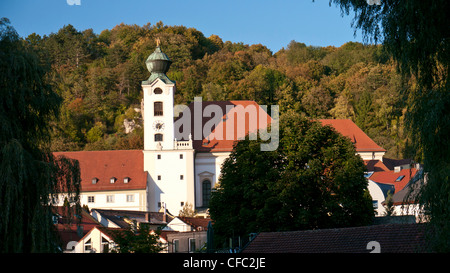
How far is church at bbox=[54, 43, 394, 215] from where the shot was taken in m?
58.6

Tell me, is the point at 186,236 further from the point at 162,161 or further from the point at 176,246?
the point at 162,161

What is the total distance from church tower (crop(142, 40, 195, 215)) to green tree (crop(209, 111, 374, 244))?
59.9ft

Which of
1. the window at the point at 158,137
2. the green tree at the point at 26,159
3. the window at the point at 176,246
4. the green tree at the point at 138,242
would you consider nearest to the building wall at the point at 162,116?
the window at the point at 158,137

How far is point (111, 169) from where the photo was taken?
198ft

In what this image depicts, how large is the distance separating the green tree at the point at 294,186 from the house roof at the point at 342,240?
10.9m

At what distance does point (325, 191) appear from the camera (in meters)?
37.1

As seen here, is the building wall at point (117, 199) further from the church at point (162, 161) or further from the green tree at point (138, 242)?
the green tree at point (138, 242)

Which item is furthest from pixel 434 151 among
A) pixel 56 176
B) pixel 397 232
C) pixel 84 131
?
pixel 84 131

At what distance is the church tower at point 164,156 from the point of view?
58.9 metres

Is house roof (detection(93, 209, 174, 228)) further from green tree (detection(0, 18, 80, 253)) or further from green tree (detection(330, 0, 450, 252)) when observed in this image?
green tree (detection(330, 0, 450, 252))

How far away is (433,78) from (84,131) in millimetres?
74963

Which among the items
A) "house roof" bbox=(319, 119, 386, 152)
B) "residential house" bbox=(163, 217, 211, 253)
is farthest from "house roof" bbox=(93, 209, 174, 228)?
"house roof" bbox=(319, 119, 386, 152)

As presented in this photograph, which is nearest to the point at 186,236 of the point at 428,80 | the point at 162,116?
the point at 162,116

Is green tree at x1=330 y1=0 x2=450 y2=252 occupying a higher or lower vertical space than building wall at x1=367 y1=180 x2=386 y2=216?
higher
